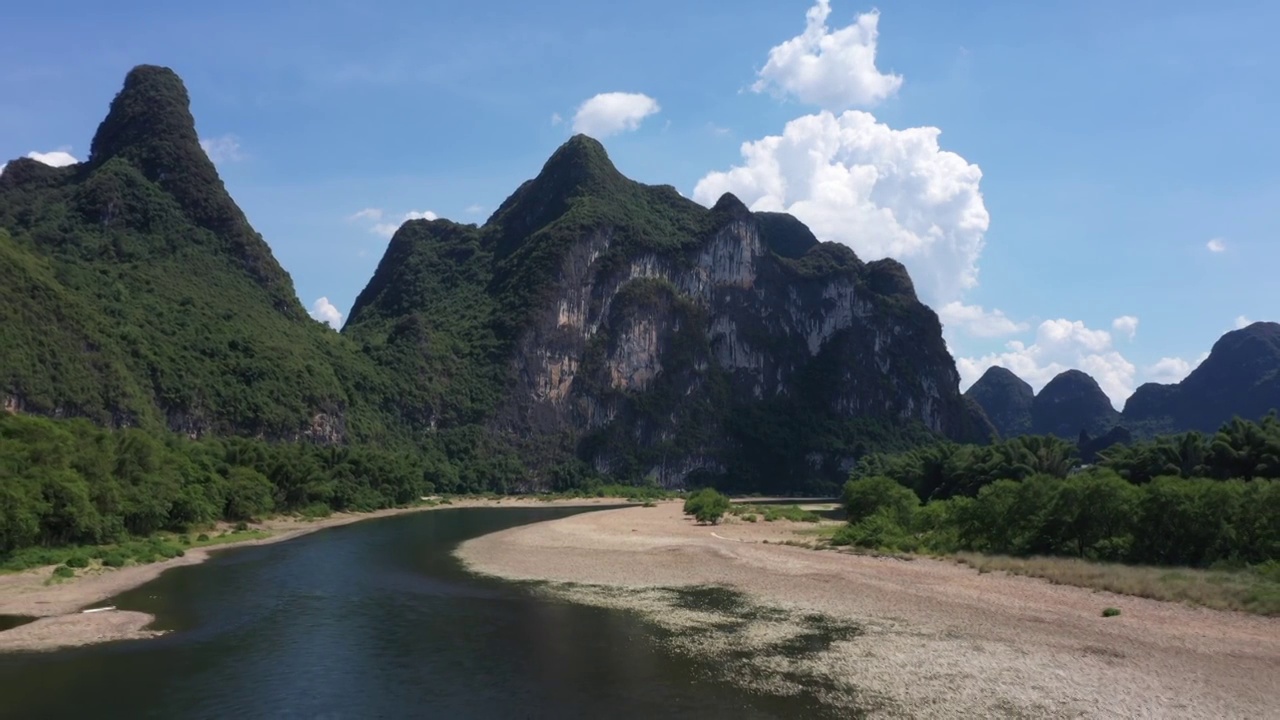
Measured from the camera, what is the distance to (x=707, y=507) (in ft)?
258

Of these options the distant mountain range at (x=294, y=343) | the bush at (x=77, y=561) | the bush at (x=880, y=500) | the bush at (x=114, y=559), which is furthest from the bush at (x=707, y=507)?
the distant mountain range at (x=294, y=343)

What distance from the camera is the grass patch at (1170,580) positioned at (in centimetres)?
2745

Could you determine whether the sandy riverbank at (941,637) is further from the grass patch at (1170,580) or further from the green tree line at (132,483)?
the green tree line at (132,483)

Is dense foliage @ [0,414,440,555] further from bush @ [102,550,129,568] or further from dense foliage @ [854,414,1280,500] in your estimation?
dense foliage @ [854,414,1280,500]

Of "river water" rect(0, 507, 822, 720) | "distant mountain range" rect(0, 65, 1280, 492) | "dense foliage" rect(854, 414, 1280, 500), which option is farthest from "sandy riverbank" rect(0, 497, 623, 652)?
"distant mountain range" rect(0, 65, 1280, 492)

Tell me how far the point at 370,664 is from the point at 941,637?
1706 centimetres

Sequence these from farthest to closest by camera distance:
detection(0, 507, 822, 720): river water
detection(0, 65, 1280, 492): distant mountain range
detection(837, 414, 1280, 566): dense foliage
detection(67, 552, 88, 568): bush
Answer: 1. detection(0, 65, 1280, 492): distant mountain range
2. detection(67, 552, 88, 568): bush
3. detection(837, 414, 1280, 566): dense foliage
4. detection(0, 507, 822, 720): river water

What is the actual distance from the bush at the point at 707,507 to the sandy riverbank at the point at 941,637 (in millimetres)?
33521

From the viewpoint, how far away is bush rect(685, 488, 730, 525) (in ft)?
252

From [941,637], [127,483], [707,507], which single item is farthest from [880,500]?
[127,483]

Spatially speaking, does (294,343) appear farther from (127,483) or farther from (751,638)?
(751,638)

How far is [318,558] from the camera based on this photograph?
154 ft

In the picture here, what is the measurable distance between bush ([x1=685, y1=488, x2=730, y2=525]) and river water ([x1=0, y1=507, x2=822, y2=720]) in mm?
42694

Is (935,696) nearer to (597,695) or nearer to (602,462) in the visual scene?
(597,695)
